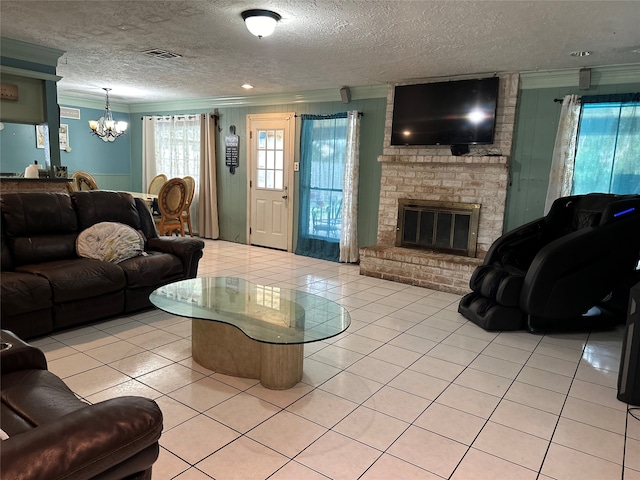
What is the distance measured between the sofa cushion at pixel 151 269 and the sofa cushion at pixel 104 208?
1.52 feet

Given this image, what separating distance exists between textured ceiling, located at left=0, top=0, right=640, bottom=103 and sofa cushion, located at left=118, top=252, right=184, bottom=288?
6.20ft

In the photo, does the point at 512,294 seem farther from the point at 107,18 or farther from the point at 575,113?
the point at 107,18

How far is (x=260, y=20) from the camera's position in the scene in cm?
301

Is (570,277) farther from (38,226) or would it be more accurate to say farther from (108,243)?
(38,226)

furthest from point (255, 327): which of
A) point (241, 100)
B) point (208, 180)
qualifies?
point (208, 180)

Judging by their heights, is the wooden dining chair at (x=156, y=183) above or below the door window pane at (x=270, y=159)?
below

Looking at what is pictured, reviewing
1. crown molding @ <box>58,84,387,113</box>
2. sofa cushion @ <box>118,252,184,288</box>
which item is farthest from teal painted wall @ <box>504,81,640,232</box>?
sofa cushion @ <box>118,252,184,288</box>

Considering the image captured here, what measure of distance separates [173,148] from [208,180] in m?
1.12

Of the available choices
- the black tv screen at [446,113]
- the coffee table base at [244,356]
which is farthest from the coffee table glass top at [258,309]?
the black tv screen at [446,113]

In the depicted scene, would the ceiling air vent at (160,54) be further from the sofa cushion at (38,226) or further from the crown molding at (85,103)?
the crown molding at (85,103)

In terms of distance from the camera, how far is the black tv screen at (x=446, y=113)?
467 centimetres

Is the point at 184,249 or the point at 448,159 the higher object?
the point at 448,159

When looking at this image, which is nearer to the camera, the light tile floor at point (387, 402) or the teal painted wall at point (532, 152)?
the light tile floor at point (387, 402)

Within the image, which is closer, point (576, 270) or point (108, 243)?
point (576, 270)
